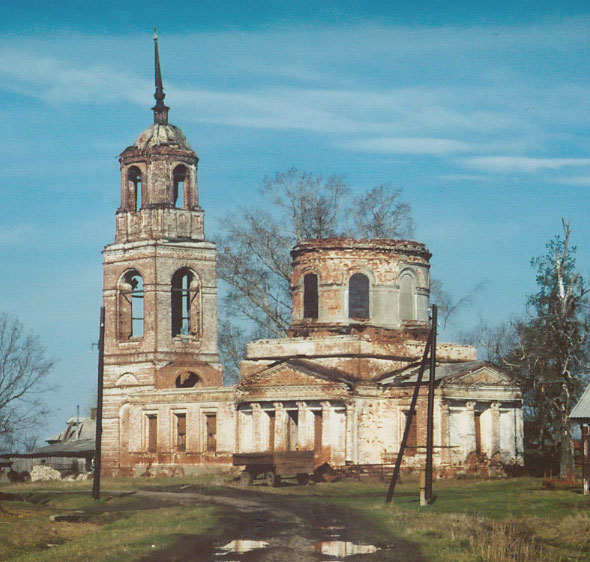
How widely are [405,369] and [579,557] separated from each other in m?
25.9

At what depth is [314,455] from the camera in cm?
4503

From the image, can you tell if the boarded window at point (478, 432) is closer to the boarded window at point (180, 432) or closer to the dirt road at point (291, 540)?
the boarded window at point (180, 432)

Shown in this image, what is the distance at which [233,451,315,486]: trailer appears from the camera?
43.8m

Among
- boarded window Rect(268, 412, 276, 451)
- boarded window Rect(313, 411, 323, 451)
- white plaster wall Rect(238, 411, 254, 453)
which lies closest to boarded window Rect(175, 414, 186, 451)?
white plaster wall Rect(238, 411, 254, 453)

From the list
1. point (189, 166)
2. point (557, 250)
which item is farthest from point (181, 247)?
point (557, 250)

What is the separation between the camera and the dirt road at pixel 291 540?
21.8 m

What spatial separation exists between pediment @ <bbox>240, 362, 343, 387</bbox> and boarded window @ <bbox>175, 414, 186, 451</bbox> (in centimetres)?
499

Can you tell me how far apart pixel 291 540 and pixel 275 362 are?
2486cm

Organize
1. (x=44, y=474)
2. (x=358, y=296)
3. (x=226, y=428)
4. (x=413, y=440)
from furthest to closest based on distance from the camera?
(x=44, y=474) → (x=226, y=428) → (x=358, y=296) → (x=413, y=440)

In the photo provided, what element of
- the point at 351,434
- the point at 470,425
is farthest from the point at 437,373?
the point at 351,434

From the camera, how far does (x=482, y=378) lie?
47094 mm

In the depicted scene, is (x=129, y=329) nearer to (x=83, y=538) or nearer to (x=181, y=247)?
(x=181, y=247)

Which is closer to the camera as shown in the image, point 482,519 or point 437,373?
point 482,519

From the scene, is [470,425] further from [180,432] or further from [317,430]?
[180,432]
